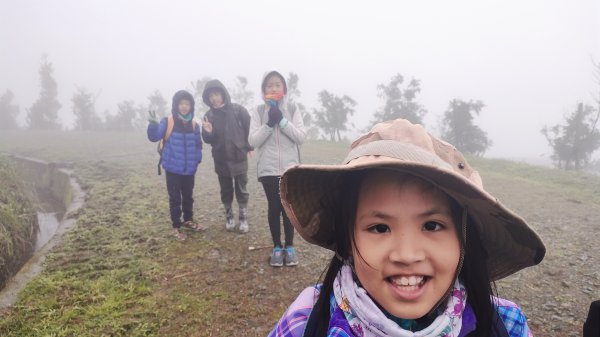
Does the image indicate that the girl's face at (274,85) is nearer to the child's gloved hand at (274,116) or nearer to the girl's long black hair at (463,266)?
the child's gloved hand at (274,116)

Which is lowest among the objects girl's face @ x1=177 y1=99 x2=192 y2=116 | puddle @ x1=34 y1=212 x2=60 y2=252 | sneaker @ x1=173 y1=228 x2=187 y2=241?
puddle @ x1=34 y1=212 x2=60 y2=252

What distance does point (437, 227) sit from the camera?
126 cm

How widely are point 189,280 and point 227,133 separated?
77.1 inches

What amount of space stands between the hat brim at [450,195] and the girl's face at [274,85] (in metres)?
2.81

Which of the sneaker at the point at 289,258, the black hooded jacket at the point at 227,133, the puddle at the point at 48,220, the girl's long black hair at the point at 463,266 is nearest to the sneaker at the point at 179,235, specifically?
the black hooded jacket at the point at 227,133

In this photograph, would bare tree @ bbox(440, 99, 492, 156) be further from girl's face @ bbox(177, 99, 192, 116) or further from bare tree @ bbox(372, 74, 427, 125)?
girl's face @ bbox(177, 99, 192, 116)

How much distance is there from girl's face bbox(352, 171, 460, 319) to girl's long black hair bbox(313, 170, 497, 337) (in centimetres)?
9

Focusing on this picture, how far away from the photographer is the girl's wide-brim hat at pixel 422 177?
3.68 feet

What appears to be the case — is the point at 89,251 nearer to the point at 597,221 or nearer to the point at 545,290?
the point at 545,290

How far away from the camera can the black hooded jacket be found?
4.89 m

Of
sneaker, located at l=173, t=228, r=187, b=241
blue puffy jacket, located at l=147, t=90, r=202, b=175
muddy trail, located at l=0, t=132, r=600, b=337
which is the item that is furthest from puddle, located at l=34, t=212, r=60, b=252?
blue puffy jacket, located at l=147, t=90, r=202, b=175

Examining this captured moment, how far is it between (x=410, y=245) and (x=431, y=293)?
7.3 inches

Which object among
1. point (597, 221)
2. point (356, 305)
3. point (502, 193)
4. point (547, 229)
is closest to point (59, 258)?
point (356, 305)

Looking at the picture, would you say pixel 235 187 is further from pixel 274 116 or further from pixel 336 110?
pixel 336 110
